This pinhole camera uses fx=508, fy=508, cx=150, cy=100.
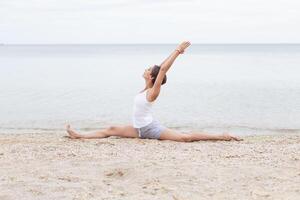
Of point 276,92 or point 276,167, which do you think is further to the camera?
point 276,92

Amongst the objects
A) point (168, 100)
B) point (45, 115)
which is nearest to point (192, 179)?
point (45, 115)

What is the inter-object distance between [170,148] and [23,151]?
2.57m

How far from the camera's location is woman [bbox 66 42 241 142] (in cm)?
913

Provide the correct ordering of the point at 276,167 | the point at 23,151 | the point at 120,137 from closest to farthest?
the point at 276,167 < the point at 23,151 < the point at 120,137

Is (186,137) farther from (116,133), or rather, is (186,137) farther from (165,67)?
(165,67)

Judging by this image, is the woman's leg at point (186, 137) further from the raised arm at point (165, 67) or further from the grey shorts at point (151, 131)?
the raised arm at point (165, 67)

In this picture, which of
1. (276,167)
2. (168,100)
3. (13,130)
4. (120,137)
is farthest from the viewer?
(168,100)

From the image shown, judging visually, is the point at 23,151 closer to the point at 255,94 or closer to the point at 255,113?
the point at 255,113

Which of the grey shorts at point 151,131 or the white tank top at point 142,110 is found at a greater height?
the white tank top at point 142,110

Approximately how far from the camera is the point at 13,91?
28484mm

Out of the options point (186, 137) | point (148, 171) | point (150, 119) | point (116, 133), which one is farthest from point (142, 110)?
point (148, 171)

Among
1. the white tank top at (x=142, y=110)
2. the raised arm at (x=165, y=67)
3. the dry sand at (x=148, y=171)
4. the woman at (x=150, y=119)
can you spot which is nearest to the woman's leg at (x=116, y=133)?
the woman at (x=150, y=119)

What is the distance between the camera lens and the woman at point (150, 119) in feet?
30.0

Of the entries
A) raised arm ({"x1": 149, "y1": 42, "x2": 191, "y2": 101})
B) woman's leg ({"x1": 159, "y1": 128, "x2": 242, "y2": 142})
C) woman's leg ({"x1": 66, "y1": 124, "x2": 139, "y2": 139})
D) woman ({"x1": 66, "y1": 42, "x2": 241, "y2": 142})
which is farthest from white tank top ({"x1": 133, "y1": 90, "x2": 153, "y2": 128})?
woman's leg ({"x1": 159, "y1": 128, "x2": 242, "y2": 142})
